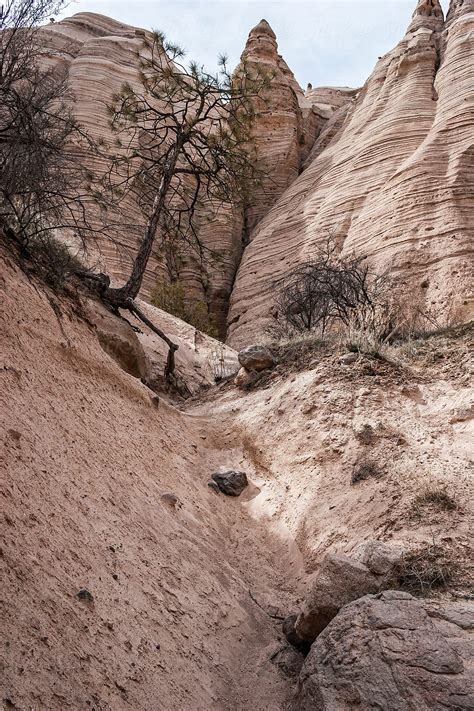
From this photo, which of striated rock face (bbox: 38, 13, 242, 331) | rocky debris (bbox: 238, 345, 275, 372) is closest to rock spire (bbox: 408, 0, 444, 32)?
striated rock face (bbox: 38, 13, 242, 331)

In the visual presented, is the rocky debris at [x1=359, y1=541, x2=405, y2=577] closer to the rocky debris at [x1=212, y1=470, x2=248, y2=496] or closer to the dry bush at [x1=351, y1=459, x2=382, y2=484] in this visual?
the dry bush at [x1=351, y1=459, x2=382, y2=484]

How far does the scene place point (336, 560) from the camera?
10.8 feet

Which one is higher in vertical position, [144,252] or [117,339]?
[144,252]

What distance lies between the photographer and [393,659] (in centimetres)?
250

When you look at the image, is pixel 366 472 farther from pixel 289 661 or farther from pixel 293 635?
pixel 289 661

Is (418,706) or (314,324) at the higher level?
(314,324)

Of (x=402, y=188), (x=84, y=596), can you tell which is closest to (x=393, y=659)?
(x=84, y=596)

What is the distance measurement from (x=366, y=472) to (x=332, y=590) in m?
1.70

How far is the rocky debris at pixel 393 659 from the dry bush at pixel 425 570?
10.5 inches

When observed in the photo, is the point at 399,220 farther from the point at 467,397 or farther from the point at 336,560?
the point at 336,560

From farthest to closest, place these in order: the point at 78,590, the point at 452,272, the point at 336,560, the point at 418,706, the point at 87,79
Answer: the point at 87,79 < the point at 452,272 < the point at 336,560 < the point at 78,590 < the point at 418,706

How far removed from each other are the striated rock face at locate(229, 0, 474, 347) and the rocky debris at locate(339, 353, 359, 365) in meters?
7.40

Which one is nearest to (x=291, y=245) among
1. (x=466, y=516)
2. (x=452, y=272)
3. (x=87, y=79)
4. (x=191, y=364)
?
(x=452, y=272)

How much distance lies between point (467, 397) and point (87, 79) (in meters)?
25.4
